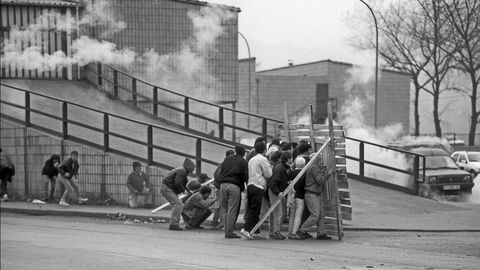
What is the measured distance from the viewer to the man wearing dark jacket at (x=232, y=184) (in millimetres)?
14266

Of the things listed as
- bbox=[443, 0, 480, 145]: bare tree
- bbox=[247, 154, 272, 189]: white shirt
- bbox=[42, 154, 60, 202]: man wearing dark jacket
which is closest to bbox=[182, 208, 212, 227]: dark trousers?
bbox=[247, 154, 272, 189]: white shirt

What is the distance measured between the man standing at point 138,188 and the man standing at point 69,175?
4.21ft

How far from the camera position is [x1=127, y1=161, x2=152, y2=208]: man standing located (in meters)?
18.5

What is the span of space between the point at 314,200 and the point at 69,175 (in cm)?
681

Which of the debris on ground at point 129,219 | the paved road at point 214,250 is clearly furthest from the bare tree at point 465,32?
the debris on ground at point 129,219

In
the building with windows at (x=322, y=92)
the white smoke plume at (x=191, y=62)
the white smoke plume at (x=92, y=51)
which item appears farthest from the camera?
the building with windows at (x=322, y=92)

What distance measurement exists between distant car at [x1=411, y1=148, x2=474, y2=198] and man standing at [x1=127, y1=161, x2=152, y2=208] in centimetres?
633

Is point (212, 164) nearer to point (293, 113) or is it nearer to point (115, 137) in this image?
point (115, 137)

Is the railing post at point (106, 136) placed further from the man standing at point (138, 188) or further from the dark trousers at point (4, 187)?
the dark trousers at point (4, 187)

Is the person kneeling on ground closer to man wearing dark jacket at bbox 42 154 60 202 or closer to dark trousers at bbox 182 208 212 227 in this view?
dark trousers at bbox 182 208 212 227

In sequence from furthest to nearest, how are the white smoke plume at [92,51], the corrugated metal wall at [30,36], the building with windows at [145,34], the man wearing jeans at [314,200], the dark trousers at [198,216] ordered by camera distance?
the white smoke plume at [92,51] → the building with windows at [145,34] → the corrugated metal wall at [30,36] → the dark trousers at [198,216] → the man wearing jeans at [314,200]

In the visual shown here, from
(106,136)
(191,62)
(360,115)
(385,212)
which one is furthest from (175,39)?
(360,115)

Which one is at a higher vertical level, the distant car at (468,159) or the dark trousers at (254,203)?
the dark trousers at (254,203)

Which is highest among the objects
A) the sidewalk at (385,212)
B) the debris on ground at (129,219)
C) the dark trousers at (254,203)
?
the dark trousers at (254,203)
